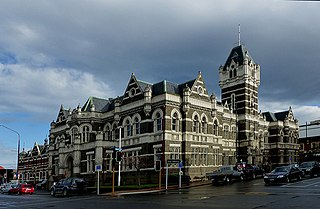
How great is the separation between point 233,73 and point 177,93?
67.7 ft

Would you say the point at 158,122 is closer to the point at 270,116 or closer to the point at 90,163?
the point at 90,163

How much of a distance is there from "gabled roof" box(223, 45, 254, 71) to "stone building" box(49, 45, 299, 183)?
0.17 m

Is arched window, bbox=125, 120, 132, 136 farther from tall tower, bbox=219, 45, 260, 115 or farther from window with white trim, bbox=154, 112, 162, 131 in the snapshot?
tall tower, bbox=219, 45, 260, 115

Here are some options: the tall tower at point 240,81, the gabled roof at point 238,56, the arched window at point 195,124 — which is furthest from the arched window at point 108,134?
the gabled roof at point 238,56

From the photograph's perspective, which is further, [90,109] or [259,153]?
[259,153]

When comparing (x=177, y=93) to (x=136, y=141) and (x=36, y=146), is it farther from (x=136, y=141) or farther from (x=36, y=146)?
(x=36, y=146)

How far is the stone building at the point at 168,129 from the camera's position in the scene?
4500 cm

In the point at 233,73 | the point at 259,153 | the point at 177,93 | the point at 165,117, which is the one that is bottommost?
the point at 259,153

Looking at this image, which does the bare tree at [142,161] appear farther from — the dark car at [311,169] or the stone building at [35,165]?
the stone building at [35,165]

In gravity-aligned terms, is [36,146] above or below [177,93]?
below

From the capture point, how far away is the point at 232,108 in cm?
6203

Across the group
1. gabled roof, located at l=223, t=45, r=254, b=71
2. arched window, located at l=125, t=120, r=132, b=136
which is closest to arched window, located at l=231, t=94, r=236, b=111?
gabled roof, located at l=223, t=45, r=254, b=71

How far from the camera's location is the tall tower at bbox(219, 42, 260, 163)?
2410 inches

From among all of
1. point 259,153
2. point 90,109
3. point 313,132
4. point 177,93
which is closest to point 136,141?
point 177,93
